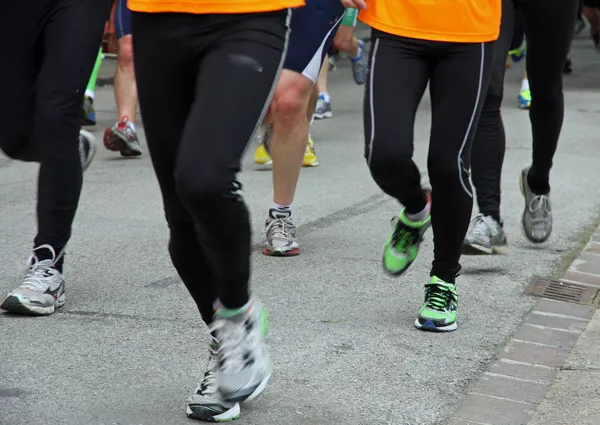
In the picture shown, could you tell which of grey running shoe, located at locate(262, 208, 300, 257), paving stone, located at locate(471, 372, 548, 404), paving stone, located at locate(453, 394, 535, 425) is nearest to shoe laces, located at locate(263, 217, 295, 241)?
grey running shoe, located at locate(262, 208, 300, 257)

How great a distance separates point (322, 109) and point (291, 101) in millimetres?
5197

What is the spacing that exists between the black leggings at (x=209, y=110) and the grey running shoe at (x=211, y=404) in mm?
253

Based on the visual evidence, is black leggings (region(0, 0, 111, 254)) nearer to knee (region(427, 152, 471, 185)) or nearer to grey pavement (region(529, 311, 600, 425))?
knee (region(427, 152, 471, 185))

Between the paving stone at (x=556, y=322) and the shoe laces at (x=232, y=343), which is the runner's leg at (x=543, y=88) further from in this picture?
the shoe laces at (x=232, y=343)

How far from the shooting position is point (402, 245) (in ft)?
14.4

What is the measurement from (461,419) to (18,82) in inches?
77.4

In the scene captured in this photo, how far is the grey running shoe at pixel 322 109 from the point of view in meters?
10.3

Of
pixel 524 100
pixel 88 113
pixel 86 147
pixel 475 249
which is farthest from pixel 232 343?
pixel 524 100

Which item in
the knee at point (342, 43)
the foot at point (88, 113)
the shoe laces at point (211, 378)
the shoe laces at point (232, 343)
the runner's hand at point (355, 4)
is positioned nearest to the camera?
the shoe laces at point (232, 343)

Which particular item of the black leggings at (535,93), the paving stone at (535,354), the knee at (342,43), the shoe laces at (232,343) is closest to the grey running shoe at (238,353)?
the shoe laces at (232,343)

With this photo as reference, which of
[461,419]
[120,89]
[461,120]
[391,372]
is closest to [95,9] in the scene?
[461,120]

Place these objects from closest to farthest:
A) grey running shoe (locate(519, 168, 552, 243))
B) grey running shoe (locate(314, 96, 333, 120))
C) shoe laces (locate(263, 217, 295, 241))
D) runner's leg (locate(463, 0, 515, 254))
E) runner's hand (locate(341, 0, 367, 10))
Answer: runner's hand (locate(341, 0, 367, 10)) → runner's leg (locate(463, 0, 515, 254)) → shoe laces (locate(263, 217, 295, 241)) → grey running shoe (locate(519, 168, 552, 243)) → grey running shoe (locate(314, 96, 333, 120))

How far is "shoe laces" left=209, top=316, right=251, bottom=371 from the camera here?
3100 millimetres

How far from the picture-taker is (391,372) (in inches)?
145
